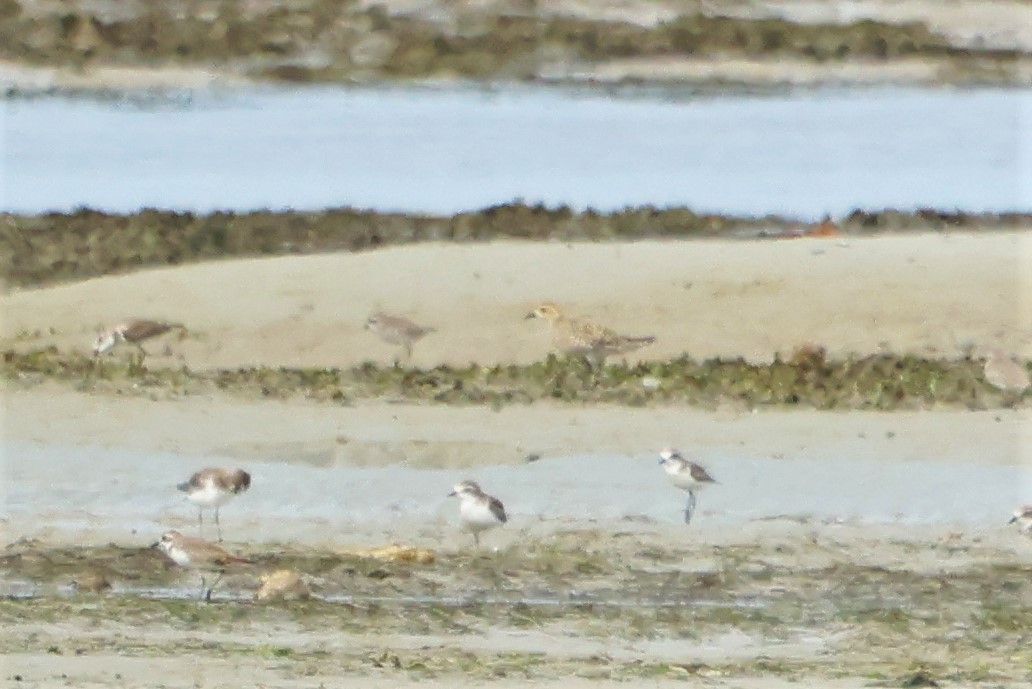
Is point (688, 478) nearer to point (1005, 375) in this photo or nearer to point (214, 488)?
point (214, 488)

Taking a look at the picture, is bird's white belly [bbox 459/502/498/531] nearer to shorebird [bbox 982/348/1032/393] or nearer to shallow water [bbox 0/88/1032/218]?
shorebird [bbox 982/348/1032/393]

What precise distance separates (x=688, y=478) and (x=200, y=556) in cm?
216

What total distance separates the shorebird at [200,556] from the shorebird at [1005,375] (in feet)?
15.9

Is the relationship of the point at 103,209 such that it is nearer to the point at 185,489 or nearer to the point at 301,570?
the point at 185,489

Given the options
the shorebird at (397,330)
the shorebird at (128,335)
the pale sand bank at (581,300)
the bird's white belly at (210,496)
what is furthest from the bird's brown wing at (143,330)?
the bird's white belly at (210,496)

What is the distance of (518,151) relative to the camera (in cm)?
2041

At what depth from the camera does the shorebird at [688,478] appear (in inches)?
373

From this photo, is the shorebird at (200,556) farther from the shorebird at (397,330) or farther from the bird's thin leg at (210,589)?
the shorebird at (397,330)

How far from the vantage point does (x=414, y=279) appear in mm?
14172

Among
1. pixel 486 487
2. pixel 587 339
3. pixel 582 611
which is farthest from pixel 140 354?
pixel 582 611

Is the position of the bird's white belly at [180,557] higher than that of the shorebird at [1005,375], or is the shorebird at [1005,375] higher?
the bird's white belly at [180,557]

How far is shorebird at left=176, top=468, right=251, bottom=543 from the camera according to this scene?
9078 mm

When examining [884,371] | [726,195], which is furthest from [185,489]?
[726,195]

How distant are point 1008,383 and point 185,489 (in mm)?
4406
